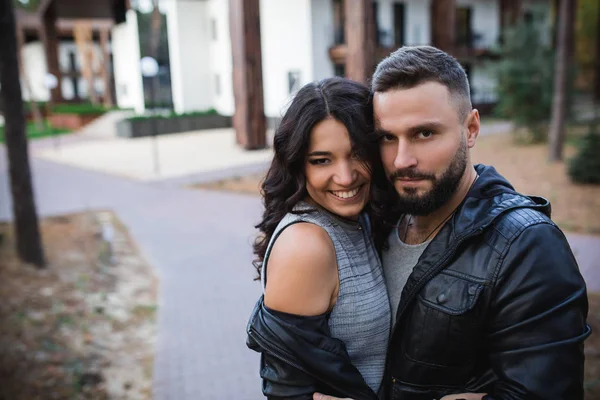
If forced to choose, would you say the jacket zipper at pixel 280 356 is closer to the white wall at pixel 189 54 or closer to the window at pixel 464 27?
the white wall at pixel 189 54

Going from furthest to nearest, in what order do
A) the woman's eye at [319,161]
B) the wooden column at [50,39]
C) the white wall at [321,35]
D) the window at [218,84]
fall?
the wooden column at [50,39]
the window at [218,84]
the white wall at [321,35]
the woman's eye at [319,161]

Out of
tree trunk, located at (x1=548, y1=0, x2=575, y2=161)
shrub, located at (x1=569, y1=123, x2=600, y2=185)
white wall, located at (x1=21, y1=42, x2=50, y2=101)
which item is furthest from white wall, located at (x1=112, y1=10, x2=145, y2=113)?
shrub, located at (x1=569, y1=123, x2=600, y2=185)

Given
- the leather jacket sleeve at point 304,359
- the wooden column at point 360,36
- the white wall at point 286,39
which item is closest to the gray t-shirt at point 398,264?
the leather jacket sleeve at point 304,359

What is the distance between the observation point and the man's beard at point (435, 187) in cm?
175

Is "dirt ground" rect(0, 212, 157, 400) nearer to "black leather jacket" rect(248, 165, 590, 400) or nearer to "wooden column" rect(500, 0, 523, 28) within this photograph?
"black leather jacket" rect(248, 165, 590, 400)

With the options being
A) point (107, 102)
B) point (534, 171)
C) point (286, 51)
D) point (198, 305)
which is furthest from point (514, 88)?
point (107, 102)

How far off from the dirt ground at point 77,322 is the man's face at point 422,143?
10.7 ft

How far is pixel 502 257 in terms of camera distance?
150 centimetres

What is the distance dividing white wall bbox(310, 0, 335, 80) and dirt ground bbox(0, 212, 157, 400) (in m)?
17.6

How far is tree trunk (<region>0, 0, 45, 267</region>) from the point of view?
6.46 m

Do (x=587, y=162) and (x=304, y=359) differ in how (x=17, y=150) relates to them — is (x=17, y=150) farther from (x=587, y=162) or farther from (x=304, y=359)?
(x=587, y=162)

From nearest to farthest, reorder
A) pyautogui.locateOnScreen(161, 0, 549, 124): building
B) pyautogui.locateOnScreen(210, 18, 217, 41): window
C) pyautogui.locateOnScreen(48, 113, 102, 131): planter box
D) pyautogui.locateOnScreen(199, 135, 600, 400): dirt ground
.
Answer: pyautogui.locateOnScreen(199, 135, 600, 400): dirt ground
pyautogui.locateOnScreen(161, 0, 549, 124): building
pyautogui.locateOnScreen(210, 18, 217, 41): window
pyautogui.locateOnScreen(48, 113, 102, 131): planter box

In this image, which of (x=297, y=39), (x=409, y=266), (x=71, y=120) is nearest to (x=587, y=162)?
(x=409, y=266)

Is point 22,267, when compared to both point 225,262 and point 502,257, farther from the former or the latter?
point 502,257
